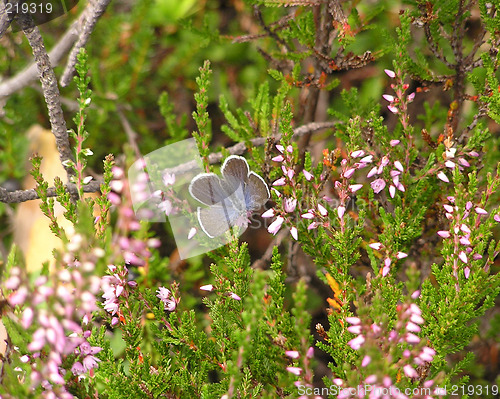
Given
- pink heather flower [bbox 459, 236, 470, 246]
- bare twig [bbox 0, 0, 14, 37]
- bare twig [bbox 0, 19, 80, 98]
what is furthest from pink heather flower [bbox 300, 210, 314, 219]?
bare twig [bbox 0, 19, 80, 98]

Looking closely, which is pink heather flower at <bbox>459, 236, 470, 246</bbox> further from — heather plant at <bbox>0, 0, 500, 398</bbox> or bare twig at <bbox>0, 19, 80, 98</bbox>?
bare twig at <bbox>0, 19, 80, 98</bbox>

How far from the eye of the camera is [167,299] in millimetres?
1849

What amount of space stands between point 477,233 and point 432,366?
0.51m

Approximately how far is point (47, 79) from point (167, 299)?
98 cm

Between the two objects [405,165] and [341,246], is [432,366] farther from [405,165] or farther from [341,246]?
[405,165]

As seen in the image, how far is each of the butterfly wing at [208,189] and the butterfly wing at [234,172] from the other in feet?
0.09

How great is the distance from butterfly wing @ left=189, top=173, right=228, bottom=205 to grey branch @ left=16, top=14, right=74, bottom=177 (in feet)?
2.03

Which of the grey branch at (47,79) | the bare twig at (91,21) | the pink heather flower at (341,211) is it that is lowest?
the pink heather flower at (341,211)

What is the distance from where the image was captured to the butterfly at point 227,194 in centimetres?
177

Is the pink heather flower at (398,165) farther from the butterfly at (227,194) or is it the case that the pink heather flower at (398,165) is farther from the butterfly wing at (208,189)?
the butterfly wing at (208,189)

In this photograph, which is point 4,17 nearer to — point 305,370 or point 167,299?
point 167,299

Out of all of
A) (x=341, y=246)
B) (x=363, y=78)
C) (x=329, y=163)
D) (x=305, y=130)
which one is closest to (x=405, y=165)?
(x=329, y=163)

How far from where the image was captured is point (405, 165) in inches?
75.7

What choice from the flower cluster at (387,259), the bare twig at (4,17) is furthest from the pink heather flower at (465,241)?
the bare twig at (4,17)
